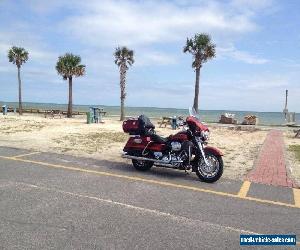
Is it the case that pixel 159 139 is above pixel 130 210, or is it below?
above

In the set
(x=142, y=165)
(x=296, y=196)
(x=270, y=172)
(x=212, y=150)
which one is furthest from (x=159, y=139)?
(x=296, y=196)

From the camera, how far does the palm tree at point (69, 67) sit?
43469 millimetres

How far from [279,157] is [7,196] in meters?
9.23

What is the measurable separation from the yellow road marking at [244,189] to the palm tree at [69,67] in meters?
36.7

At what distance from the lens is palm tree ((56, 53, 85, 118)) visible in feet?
143

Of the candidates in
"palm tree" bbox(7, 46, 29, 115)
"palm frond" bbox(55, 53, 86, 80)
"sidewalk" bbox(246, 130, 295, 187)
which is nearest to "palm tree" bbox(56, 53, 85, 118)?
"palm frond" bbox(55, 53, 86, 80)

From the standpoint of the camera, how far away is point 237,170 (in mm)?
10031

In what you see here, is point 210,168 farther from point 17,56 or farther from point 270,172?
point 17,56

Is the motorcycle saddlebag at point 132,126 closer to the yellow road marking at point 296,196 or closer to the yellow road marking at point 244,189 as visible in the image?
the yellow road marking at point 244,189

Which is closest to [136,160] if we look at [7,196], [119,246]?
[7,196]

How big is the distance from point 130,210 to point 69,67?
39.3 m

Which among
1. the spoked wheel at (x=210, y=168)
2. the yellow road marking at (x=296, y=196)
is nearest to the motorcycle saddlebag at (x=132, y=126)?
the spoked wheel at (x=210, y=168)

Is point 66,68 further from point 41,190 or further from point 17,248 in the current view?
point 17,248

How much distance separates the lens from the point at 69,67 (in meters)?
43.4
